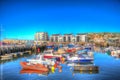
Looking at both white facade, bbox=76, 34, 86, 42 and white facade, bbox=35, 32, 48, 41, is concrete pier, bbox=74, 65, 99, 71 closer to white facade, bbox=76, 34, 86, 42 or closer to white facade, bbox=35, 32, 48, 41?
white facade, bbox=76, 34, 86, 42

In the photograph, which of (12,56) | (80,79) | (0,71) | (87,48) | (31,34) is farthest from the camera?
(12,56)

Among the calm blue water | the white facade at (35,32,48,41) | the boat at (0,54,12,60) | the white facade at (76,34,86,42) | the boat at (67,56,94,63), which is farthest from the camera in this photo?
the boat at (0,54,12,60)

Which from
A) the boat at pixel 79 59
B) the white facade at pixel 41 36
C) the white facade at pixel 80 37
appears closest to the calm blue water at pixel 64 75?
the boat at pixel 79 59

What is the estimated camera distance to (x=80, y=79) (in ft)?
28.9

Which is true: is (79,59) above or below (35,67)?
above

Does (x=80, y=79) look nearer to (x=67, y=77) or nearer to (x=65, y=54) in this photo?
(x=67, y=77)

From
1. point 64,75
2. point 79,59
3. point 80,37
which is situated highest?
point 80,37

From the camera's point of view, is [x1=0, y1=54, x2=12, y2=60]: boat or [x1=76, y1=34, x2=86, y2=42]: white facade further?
[x1=0, y1=54, x2=12, y2=60]: boat

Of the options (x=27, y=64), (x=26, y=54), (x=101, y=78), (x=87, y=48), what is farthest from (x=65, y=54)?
(x=101, y=78)

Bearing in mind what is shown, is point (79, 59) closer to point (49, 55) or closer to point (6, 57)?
point (49, 55)

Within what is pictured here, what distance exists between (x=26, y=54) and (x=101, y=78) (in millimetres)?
5788

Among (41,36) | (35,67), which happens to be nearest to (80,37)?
(41,36)

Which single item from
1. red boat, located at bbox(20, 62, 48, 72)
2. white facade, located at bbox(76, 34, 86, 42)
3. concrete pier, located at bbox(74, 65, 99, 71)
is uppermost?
white facade, located at bbox(76, 34, 86, 42)

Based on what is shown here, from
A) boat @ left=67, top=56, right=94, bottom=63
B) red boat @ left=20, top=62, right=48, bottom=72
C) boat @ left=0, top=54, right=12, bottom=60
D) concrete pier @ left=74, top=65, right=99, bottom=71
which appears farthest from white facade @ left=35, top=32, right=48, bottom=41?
boat @ left=0, top=54, right=12, bottom=60
